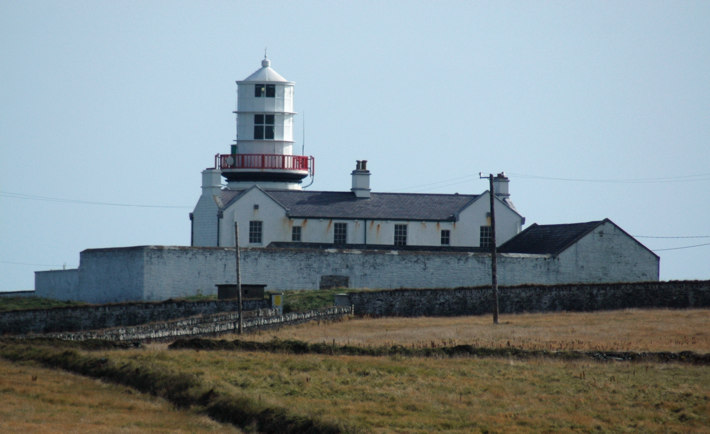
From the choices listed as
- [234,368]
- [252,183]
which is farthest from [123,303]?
[234,368]

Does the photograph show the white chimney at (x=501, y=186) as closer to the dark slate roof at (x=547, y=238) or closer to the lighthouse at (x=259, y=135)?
the dark slate roof at (x=547, y=238)

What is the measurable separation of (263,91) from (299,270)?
12.7m

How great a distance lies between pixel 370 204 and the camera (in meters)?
65.4

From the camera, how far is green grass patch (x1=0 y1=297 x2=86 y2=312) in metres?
54.3

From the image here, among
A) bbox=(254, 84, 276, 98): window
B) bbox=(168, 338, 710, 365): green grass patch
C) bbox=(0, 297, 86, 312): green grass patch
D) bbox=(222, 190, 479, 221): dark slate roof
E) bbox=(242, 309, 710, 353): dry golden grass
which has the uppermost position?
bbox=(254, 84, 276, 98): window

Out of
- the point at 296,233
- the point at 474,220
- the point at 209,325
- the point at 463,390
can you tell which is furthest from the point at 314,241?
the point at 463,390

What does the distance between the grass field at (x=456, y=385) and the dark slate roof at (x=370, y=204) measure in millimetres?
23737

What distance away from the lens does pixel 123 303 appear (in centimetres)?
5128

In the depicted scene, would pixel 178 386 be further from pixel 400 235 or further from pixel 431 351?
pixel 400 235

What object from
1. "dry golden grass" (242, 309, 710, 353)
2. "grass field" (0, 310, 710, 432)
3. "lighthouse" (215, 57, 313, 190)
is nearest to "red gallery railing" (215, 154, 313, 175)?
"lighthouse" (215, 57, 313, 190)

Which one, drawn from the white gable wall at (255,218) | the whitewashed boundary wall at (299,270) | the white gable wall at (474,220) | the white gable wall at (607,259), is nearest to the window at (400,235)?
the white gable wall at (474,220)

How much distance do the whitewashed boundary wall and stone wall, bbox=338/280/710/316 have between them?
17.9 ft

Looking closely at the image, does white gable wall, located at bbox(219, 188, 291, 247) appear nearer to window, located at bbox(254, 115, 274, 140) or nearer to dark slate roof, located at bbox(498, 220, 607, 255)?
window, located at bbox(254, 115, 274, 140)

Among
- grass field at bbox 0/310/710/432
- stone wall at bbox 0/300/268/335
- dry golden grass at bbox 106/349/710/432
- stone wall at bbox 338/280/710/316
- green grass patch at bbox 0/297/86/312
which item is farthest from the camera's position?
green grass patch at bbox 0/297/86/312
